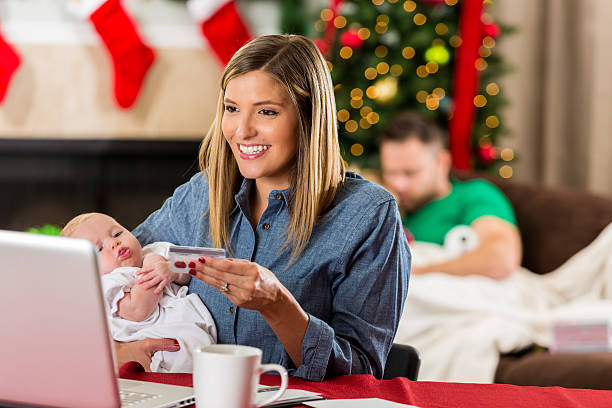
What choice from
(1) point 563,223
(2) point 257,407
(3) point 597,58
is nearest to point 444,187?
(1) point 563,223

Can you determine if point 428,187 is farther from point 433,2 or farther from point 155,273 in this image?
point 155,273

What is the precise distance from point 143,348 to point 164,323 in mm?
43

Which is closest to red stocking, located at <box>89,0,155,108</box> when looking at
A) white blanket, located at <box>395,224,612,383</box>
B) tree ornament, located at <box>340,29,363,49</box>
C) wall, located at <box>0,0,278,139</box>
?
wall, located at <box>0,0,278,139</box>

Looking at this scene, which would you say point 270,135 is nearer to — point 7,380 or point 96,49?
point 7,380

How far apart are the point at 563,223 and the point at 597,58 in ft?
4.70

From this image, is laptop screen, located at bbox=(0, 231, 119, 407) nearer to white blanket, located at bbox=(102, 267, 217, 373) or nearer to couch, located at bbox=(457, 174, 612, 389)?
white blanket, located at bbox=(102, 267, 217, 373)

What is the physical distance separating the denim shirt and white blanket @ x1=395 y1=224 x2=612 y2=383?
111 cm

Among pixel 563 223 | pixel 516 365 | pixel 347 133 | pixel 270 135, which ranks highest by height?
pixel 270 135

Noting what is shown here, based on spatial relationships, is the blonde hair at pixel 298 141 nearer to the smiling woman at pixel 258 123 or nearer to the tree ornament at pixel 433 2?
the smiling woman at pixel 258 123

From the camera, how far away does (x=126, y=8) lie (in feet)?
13.2

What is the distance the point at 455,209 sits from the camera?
287 cm

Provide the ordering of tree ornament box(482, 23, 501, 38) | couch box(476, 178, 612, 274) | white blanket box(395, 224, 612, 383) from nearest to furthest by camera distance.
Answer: white blanket box(395, 224, 612, 383), couch box(476, 178, 612, 274), tree ornament box(482, 23, 501, 38)

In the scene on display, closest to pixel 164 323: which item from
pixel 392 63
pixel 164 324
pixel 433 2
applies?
pixel 164 324

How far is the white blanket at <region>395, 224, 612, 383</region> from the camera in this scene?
2178 millimetres
